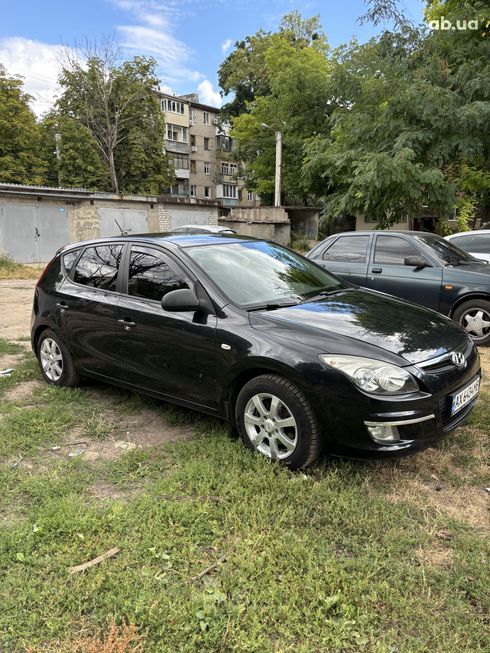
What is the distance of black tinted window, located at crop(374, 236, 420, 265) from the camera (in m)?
7.06

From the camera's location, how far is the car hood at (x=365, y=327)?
10.3ft

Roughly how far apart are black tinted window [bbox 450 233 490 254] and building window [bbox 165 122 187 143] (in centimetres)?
4754

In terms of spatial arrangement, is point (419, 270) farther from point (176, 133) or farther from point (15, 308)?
point (176, 133)

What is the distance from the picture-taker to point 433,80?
11.5 m

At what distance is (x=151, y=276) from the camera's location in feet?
13.6

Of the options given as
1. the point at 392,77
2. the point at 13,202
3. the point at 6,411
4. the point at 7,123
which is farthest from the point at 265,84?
the point at 6,411

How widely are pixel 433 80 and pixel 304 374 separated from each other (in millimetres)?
11127

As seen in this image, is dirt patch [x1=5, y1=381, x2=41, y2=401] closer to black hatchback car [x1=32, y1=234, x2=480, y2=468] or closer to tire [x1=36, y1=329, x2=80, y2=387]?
tire [x1=36, y1=329, x2=80, y2=387]

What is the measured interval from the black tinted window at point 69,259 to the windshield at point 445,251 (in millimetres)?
4722

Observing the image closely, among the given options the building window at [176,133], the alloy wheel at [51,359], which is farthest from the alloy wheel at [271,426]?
the building window at [176,133]

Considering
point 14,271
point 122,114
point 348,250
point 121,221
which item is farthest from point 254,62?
point 348,250

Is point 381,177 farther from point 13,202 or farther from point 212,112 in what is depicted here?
point 212,112

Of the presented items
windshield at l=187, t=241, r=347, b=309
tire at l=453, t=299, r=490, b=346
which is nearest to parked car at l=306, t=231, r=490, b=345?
tire at l=453, t=299, r=490, b=346

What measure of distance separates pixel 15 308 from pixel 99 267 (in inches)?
256
